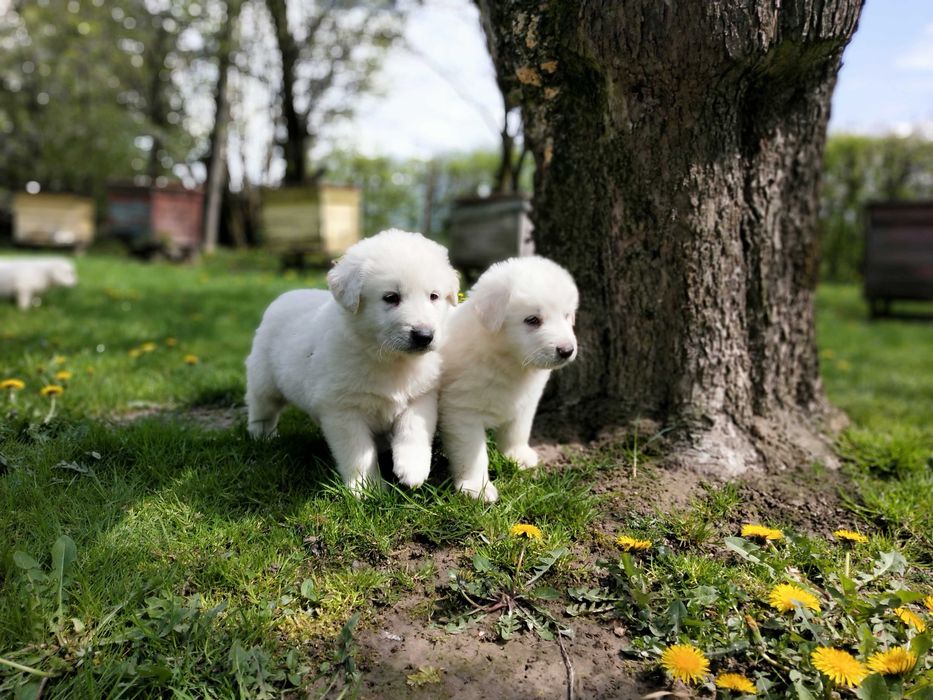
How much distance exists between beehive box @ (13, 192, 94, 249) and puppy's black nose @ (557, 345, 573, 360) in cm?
1492

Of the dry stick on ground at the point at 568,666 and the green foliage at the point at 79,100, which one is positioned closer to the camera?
the dry stick on ground at the point at 568,666

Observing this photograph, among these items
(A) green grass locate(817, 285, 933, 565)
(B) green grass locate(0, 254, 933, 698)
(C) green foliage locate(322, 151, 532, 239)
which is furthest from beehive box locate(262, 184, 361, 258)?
(B) green grass locate(0, 254, 933, 698)

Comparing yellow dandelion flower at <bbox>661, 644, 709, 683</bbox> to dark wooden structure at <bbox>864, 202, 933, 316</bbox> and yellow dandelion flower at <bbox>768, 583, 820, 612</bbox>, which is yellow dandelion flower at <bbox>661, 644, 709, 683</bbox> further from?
dark wooden structure at <bbox>864, 202, 933, 316</bbox>

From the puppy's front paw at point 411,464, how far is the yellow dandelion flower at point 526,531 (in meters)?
0.40

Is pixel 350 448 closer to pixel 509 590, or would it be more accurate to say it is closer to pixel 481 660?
pixel 509 590

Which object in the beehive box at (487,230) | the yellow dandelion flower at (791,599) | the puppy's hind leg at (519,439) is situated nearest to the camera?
the yellow dandelion flower at (791,599)

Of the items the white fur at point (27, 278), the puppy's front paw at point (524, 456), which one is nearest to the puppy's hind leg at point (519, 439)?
the puppy's front paw at point (524, 456)

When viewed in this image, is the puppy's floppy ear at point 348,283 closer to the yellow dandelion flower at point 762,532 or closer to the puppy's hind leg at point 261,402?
the puppy's hind leg at point 261,402

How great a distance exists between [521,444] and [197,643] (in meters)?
1.58

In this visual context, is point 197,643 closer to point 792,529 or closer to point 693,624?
point 693,624

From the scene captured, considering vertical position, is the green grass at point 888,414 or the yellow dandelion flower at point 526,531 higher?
the yellow dandelion flower at point 526,531

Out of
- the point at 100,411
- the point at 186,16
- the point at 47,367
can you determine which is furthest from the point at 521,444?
the point at 186,16

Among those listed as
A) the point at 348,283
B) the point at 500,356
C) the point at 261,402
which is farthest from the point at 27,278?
the point at 500,356

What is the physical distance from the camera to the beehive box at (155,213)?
1413 centimetres
